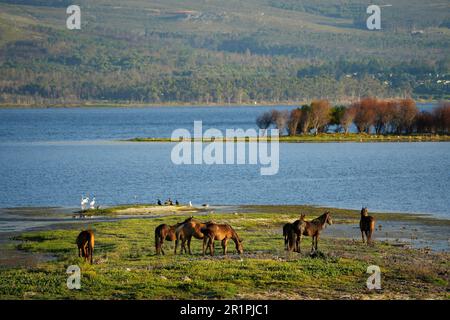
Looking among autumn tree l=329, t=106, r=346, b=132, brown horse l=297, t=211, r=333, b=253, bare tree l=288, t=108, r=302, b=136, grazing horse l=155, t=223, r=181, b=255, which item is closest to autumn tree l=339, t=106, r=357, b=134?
autumn tree l=329, t=106, r=346, b=132

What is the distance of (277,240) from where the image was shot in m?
36.6

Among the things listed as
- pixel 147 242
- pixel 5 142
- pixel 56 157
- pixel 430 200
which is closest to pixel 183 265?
pixel 147 242

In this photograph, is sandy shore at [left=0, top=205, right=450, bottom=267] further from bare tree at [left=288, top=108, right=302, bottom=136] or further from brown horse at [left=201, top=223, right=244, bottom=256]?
bare tree at [left=288, top=108, right=302, bottom=136]

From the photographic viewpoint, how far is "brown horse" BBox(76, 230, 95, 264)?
3012 centimetres

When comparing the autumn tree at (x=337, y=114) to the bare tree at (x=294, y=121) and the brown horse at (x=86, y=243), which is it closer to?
the bare tree at (x=294, y=121)

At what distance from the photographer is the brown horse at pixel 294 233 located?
3206cm

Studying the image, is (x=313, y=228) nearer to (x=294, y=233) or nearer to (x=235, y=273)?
(x=294, y=233)

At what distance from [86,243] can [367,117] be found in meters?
107

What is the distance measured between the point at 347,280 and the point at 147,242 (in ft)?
36.7

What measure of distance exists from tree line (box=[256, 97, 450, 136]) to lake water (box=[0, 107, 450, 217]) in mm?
4432

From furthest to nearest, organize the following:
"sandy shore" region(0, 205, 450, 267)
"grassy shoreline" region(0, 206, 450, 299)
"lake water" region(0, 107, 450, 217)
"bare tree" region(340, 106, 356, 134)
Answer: "bare tree" region(340, 106, 356, 134) → "lake water" region(0, 107, 450, 217) → "sandy shore" region(0, 205, 450, 267) → "grassy shoreline" region(0, 206, 450, 299)

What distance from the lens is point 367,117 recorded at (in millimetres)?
133875

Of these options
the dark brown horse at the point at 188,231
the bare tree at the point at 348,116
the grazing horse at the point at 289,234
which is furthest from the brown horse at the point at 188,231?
the bare tree at the point at 348,116
